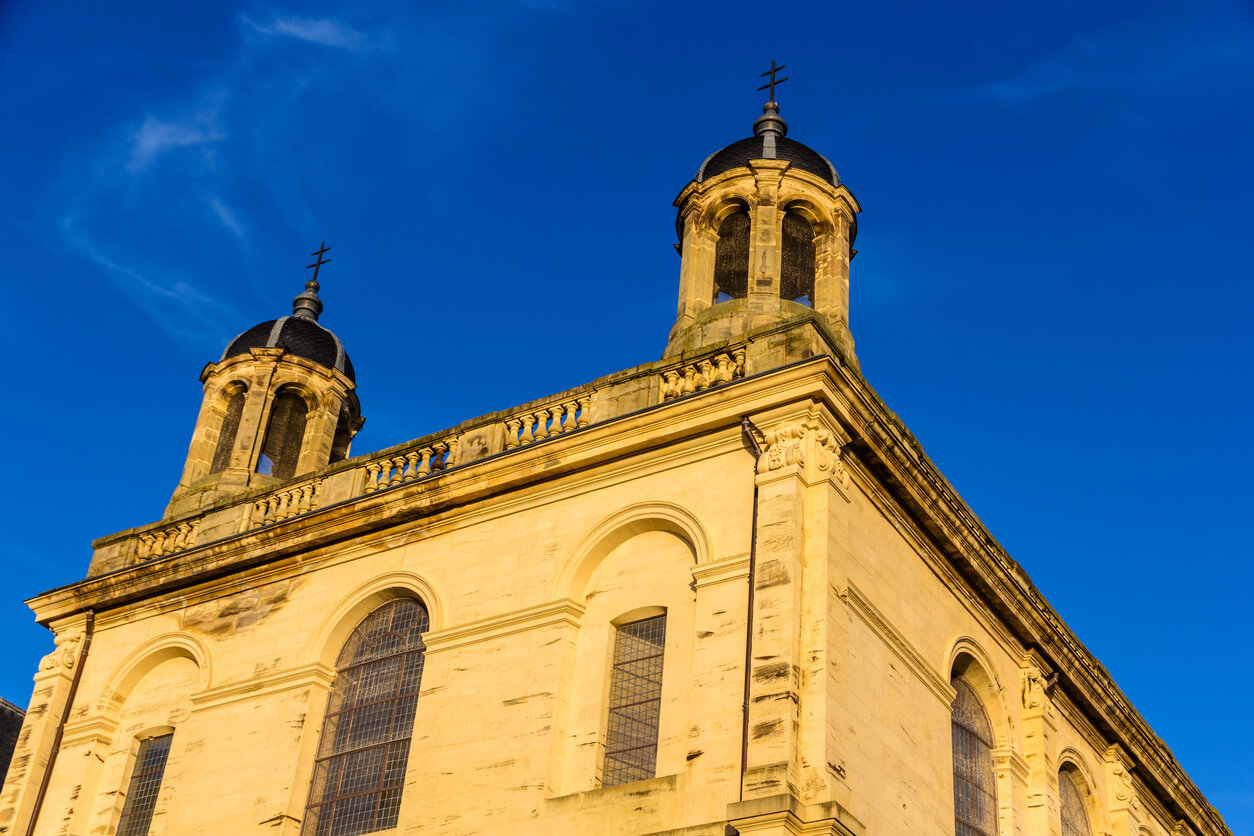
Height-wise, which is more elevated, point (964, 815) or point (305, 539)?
point (305, 539)

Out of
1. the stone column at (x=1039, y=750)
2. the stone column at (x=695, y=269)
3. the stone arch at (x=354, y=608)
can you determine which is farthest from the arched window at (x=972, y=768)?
the stone arch at (x=354, y=608)

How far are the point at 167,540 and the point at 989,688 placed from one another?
12.3 meters

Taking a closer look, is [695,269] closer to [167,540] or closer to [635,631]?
[635,631]

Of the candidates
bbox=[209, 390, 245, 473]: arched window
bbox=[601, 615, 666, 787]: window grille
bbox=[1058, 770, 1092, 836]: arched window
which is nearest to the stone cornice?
bbox=[1058, 770, 1092, 836]: arched window

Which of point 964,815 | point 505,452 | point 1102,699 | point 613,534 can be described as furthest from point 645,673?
point 1102,699

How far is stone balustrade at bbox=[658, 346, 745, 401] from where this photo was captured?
61.1 feet

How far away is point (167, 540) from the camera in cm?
2309

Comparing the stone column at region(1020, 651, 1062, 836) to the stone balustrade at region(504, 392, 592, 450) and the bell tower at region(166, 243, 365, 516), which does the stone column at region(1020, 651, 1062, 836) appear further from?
the bell tower at region(166, 243, 365, 516)

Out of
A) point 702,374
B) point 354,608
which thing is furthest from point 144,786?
Result: point 702,374

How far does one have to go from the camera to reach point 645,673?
17.6 m

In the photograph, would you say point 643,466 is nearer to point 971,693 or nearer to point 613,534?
point 613,534

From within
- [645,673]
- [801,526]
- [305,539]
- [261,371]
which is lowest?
[645,673]

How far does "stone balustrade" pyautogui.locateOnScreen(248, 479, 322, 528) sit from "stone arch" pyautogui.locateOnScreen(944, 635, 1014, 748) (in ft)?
30.5

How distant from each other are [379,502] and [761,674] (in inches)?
261
